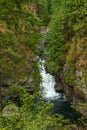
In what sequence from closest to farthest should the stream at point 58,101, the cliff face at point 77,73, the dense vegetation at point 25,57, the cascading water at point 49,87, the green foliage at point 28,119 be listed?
the green foliage at point 28,119 < the dense vegetation at point 25,57 < the cliff face at point 77,73 < the stream at point 58,101 < the cascading water at point 49,87

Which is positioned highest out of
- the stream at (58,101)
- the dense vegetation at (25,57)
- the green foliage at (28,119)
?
the dense vegetation at (25,57)

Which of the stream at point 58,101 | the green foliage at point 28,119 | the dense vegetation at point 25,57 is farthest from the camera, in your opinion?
the stream at point 58,101

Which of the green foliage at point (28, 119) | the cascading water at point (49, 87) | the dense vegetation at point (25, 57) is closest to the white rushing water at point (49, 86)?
the cascading water at point (49, 87)

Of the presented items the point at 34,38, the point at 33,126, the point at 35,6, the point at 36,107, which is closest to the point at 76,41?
the point at 34,38

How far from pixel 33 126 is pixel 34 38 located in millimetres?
4551

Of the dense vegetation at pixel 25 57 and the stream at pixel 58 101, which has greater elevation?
the dense vegetation at pixel 25 57

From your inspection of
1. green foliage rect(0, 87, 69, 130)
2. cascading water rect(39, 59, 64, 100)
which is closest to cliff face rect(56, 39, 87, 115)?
cascading water rect(39, 59, 64, 100)

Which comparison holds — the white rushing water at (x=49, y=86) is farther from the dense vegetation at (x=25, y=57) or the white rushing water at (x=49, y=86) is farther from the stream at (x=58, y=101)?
the dense vegetation at (x=25, y=57)

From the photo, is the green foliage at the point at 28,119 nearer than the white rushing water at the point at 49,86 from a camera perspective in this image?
Yes

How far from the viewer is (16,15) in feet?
38.7

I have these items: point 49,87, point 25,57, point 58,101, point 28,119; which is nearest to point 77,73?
point 58,101

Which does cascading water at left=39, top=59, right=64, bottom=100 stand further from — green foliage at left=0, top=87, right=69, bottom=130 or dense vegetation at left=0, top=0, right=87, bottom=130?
green foliage at left=0, top=87, right=69, bottom=130

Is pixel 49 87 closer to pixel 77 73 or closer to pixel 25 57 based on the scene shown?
pixel 77 73

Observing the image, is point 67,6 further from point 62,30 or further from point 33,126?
point 33,126
